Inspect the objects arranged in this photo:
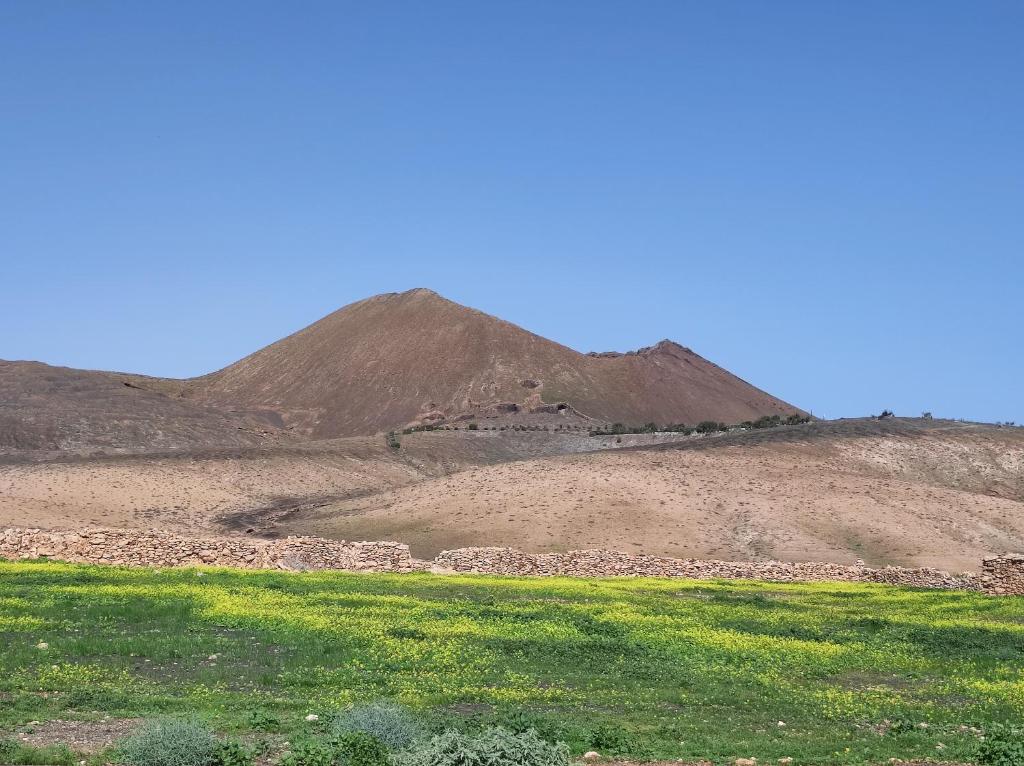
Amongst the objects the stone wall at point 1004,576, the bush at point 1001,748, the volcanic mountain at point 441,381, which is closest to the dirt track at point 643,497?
the stone wall at point 1004,576

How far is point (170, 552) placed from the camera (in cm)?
4159

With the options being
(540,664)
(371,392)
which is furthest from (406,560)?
(371,392)

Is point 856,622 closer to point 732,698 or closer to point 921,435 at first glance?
point 732,698

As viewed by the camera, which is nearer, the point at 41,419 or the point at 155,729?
the point at 155,729

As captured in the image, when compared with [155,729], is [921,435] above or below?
above

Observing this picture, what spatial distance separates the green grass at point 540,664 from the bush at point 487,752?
2488mm

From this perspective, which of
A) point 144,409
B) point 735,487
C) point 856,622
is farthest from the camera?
point 144,409

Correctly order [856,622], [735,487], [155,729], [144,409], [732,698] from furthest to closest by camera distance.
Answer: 1. [144,409]
2. [735,487]
3. [856,622]
4. [732,698]
5. [155,729]

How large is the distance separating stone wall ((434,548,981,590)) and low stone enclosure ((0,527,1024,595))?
39mm

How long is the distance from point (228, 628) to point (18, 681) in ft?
21.7

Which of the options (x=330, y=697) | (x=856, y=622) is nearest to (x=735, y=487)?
(x=856, y=622)

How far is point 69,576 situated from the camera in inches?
1305

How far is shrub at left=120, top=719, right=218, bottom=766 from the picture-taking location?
38.1 feet

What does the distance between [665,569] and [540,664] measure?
27.0 m
